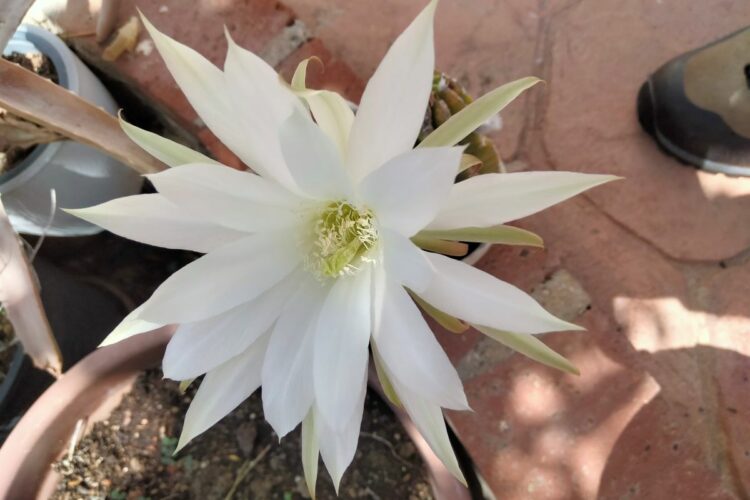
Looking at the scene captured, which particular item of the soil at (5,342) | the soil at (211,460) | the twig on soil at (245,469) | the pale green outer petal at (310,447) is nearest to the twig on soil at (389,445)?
the soil at (211,460)

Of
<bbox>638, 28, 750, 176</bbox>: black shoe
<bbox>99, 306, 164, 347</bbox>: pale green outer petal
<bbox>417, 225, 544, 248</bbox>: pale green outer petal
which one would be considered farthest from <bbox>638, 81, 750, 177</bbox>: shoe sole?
<bbox>99, 306, 164, 347</bbox>: pale green outer petal

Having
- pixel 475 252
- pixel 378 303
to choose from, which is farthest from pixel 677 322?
pixel 378 303

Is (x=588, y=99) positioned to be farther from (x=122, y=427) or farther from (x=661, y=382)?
(x=122, y=427)

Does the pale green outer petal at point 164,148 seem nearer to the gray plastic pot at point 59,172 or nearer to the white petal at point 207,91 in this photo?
the white petal at point 207,91

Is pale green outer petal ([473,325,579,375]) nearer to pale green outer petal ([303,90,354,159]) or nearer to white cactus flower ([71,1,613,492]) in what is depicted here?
white cactus flower ([71,1,613,492])

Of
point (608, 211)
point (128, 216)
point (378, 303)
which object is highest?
point (128, 216)

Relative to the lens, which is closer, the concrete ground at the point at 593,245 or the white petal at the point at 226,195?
the white petal at the point at 226,195
